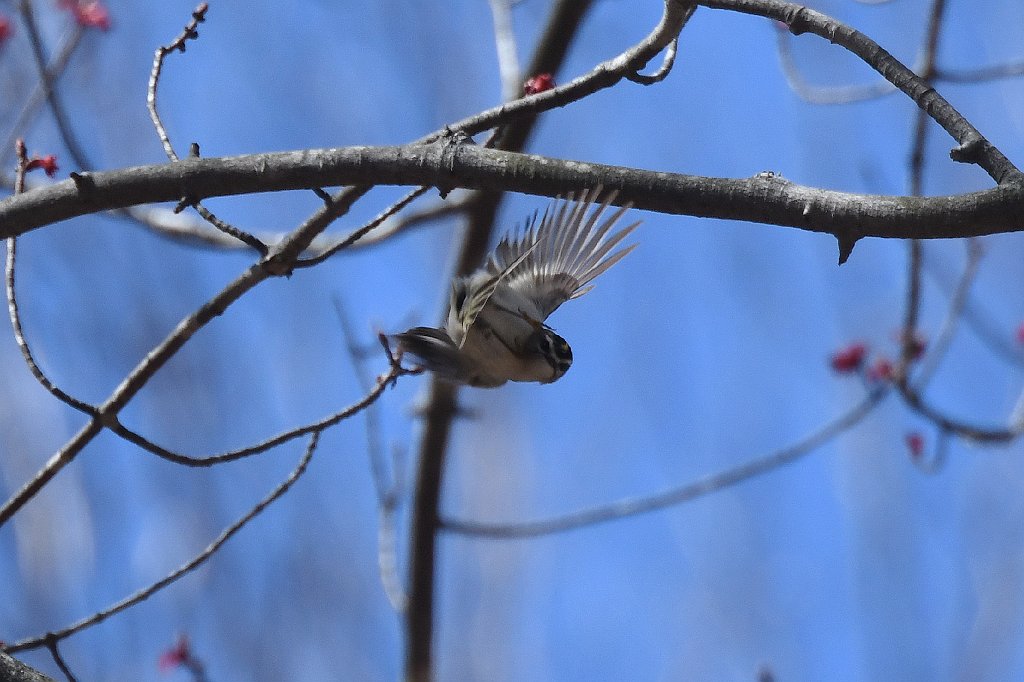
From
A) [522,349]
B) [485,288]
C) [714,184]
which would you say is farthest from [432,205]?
[714,184]

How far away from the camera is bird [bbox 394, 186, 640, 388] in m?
3.06

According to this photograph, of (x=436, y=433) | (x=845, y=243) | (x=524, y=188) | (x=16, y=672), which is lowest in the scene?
(x=16, y=672)

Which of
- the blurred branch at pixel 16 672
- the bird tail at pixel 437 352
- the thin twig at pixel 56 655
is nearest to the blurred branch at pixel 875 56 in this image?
the bird tail at pixel 437 352

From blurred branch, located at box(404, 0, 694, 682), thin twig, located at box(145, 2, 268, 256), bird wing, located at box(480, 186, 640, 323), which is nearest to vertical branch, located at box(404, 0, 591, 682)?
blurred branch, located at box(404, 0, 694, 682)

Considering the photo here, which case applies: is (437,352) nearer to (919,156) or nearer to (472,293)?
(472,293)

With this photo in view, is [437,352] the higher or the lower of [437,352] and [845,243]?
the higher

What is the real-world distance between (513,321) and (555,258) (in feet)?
0.79

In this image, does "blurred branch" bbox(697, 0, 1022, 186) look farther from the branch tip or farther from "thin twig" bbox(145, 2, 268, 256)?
"thin twig" bbox(145, 2, 268, 256)

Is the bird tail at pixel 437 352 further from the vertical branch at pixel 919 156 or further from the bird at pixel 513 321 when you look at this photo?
the vertical branch at pixel 919 156

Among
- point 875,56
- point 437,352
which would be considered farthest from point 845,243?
point 437,352

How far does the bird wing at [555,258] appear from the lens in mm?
2756

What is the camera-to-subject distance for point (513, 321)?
10.7ft

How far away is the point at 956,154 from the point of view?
1.97 metres

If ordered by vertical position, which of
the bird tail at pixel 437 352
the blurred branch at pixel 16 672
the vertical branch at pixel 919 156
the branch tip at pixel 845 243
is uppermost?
the vertical branch at pixel 919 156
